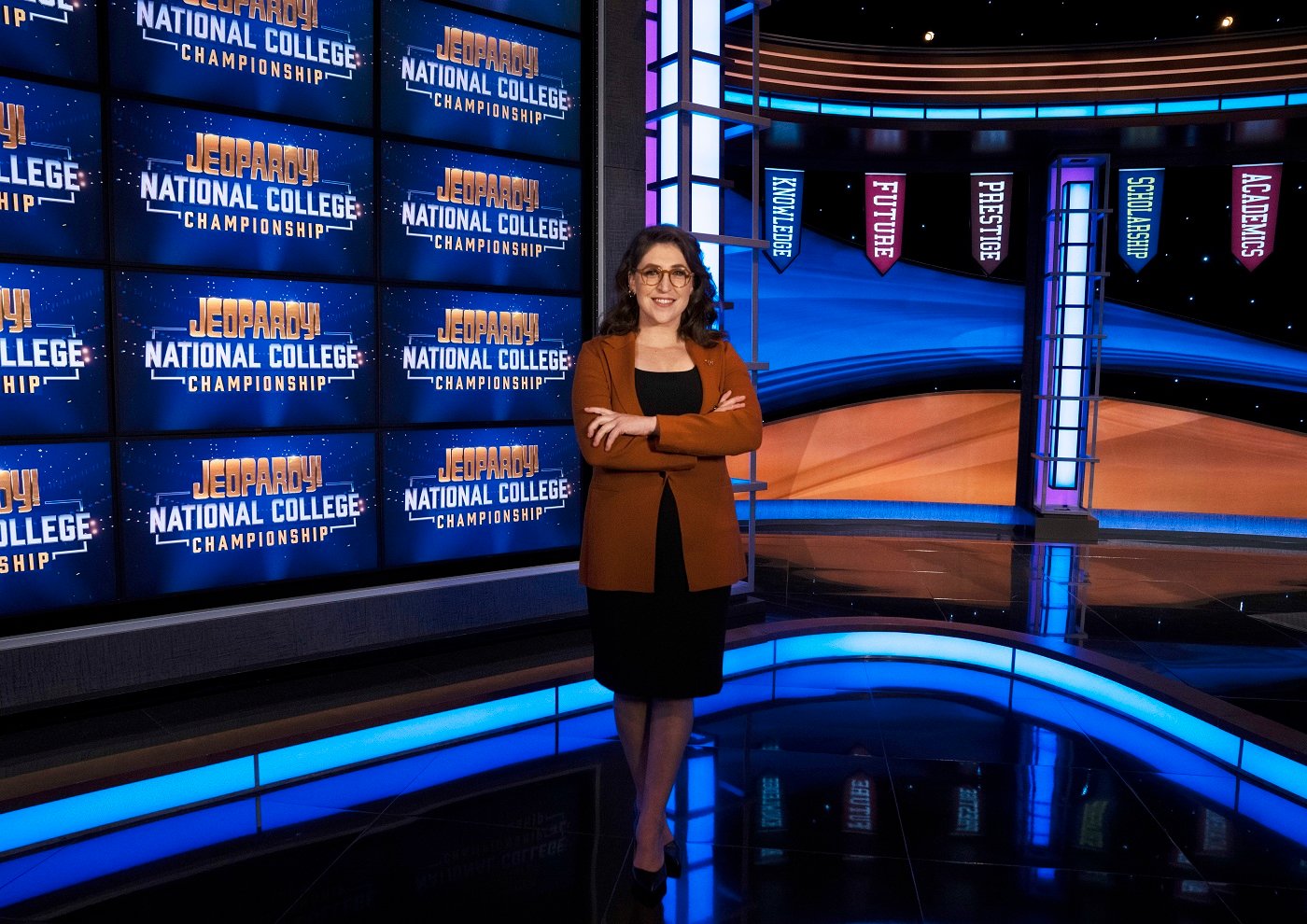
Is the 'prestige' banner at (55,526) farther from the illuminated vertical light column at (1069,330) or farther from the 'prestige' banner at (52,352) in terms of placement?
the illuminated vertical light column at (1069,330)

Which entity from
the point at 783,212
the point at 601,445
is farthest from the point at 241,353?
the point at 783,212

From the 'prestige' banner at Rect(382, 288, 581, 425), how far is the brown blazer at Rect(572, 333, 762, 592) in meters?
1.91

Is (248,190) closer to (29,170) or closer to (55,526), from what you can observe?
(29,170)

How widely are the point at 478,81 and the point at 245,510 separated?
83.4 inches

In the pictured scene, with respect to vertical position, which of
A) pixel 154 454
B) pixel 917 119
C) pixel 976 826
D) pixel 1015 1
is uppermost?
pixel 1015 1

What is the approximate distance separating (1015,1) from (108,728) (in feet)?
27.5

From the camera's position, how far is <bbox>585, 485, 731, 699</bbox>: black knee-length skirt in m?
2.24

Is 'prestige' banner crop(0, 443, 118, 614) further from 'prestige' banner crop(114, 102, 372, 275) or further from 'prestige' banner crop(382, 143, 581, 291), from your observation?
'prestige' banner crop(382, 143, 581, 291)

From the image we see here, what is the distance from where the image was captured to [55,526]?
326cm

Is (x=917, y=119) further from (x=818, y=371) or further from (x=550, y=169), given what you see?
(x=550, y=169)

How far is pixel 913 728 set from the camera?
3.39 meters

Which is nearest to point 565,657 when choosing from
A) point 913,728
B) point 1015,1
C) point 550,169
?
point 913,728

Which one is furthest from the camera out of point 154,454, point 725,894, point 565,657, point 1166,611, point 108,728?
point 1166,611

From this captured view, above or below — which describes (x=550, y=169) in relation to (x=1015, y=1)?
below
